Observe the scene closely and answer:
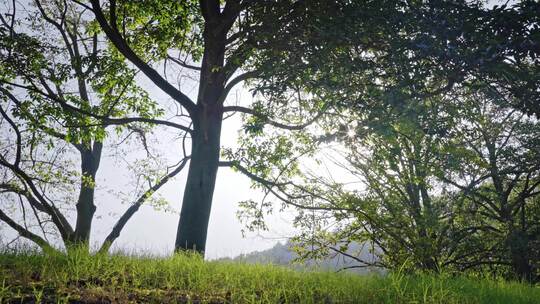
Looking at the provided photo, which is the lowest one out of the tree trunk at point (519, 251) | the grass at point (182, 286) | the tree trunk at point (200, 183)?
the grass at point (182, 286)

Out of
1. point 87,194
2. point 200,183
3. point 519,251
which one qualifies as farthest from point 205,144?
point 519,251

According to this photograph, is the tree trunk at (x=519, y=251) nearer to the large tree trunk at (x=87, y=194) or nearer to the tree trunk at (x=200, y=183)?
the tree trunk at (x=200, y=183)

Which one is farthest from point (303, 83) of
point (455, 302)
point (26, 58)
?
point (26, 58)

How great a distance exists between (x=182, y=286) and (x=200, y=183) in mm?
6010

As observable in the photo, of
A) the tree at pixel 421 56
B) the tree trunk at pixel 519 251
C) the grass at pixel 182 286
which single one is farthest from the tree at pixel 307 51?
the tree trunk at pixel 519 251

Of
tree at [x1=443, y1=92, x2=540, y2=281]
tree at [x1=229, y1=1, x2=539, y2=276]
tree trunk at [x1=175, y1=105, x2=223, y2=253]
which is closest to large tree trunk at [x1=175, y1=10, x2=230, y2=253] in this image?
tree trunk at [x1=175, y1=105, x2=223, y2=253]

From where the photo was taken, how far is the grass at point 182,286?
13.3 ft

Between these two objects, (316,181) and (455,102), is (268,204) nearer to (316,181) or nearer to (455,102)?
(316,181)

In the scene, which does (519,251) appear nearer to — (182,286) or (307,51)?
(307,51)

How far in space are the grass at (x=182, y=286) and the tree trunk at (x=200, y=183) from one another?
4.17 meters

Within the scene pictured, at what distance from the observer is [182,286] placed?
4.78 meters

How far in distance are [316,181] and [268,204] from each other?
71.1 inches

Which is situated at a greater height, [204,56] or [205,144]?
[204,56]

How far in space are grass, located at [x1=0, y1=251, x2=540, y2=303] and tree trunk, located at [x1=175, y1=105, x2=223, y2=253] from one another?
13.7 ft
